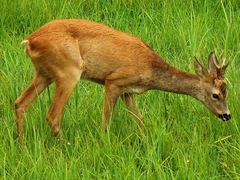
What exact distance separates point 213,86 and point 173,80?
1.36 ft

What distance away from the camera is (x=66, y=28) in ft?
25.4

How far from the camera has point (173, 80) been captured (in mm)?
8000

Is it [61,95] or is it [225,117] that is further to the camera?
[61,95]

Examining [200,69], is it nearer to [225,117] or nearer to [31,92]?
[225,117]

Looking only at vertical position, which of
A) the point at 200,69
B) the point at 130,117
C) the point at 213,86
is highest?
the point at 200,69

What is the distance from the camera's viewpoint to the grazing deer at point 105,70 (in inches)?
297

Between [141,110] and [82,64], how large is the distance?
76cm

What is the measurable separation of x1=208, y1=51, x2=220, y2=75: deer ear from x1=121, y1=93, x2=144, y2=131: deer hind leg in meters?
0.80

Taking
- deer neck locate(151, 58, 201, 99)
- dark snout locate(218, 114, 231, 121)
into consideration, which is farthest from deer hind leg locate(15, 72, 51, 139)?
dark snout locate(218, 114, 231, 121)

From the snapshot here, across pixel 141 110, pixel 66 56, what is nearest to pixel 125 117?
pixel 141 110

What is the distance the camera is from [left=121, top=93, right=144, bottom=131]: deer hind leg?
7.42 meters

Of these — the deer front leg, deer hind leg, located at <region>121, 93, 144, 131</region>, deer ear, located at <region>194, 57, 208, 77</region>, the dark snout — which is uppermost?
deer ear, located at <region>194, 57, 208, 77</region>

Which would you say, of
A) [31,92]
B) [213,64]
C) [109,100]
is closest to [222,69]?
[213,64]

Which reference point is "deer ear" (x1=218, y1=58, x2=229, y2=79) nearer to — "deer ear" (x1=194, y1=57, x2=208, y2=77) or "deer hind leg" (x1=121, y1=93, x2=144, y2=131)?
"deer ear" (x1=194, y1=57, x2=208, y2=77)
